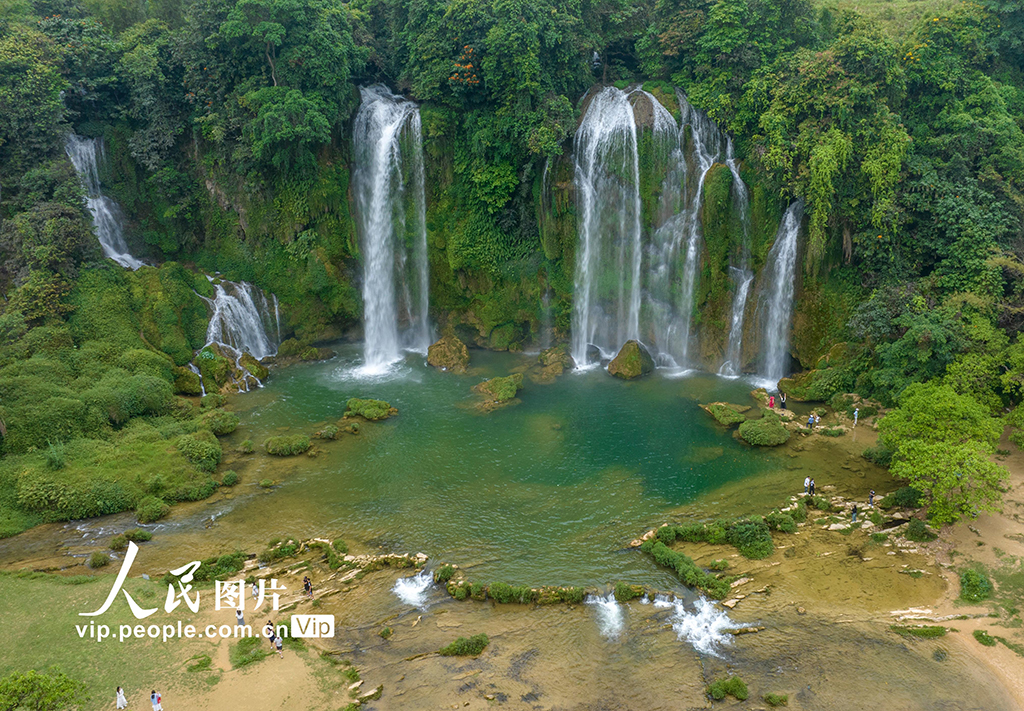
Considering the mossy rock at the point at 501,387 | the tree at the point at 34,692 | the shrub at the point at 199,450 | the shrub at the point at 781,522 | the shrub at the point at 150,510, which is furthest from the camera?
the mossy rock at the point at 501,387

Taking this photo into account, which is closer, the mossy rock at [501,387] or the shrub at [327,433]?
the shrub at [327,433]

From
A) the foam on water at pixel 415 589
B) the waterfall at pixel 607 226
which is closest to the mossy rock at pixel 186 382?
the foam on water at pixel 415 589

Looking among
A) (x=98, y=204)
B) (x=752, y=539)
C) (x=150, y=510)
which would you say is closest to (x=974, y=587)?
(x=752, y=539)

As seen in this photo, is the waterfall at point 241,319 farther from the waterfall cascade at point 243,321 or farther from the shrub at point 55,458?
the shrub at point 55,458

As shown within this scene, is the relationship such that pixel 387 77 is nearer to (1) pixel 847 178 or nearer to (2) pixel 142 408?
(2) pixel 142 408

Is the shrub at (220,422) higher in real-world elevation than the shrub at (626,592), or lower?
higher
